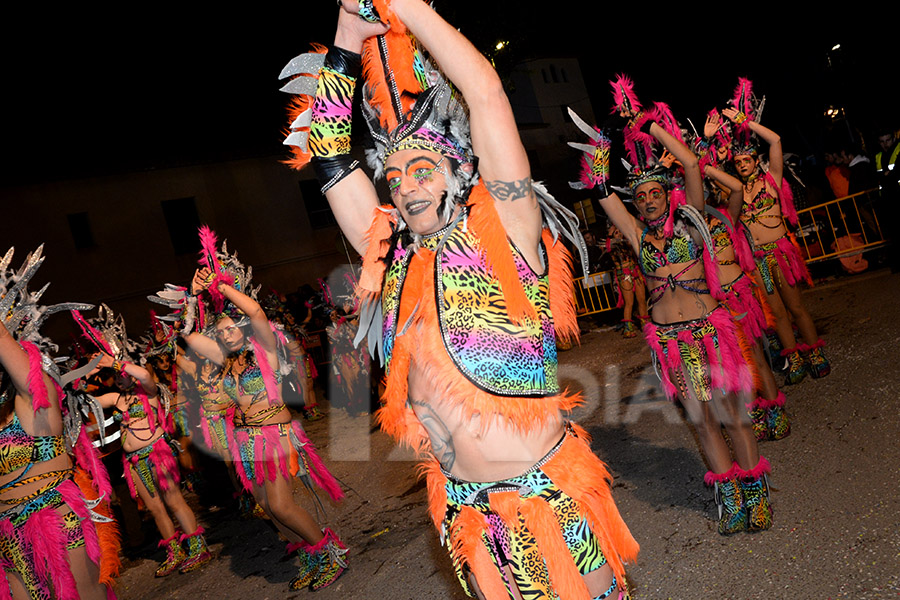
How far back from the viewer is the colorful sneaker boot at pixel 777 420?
5.02m

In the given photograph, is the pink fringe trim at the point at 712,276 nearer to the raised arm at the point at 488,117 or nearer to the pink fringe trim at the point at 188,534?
the raised arm at the point at 488,117

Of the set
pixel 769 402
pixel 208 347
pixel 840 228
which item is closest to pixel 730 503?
pixel 769 402

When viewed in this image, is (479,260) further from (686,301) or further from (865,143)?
(865,143)

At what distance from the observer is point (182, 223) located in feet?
67.8

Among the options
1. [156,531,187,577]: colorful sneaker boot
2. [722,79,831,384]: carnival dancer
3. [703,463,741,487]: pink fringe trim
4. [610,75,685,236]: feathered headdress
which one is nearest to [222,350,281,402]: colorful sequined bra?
[156,531,187,577]: colorful sneaker boot

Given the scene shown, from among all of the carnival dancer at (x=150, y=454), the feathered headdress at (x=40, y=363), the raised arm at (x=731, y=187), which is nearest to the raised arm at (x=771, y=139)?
the raised arm at (x=731, y=187)

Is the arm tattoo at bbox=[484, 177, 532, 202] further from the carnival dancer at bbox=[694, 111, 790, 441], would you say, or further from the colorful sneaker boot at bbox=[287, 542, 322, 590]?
the colorful sneaker boot at bbox=[287, 542, 322, 590]

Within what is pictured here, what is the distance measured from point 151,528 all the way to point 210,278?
16.4ft

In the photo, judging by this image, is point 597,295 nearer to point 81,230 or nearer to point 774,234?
point 774,234

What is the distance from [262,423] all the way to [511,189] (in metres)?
3.88

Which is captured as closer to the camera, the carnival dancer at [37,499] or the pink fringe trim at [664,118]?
the carnival dancer at [37,499]

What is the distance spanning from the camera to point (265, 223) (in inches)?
850

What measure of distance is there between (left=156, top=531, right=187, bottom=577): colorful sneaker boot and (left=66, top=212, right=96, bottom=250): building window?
15.6 metres

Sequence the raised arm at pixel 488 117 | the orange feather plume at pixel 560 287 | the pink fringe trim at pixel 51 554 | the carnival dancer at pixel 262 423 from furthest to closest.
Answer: the carnival dancer at pixel 262 423 → the pink fringe trim at pixel 51 554 → the orange feather plume at pixel 560 287 → the raised arm at pixel 488 117
